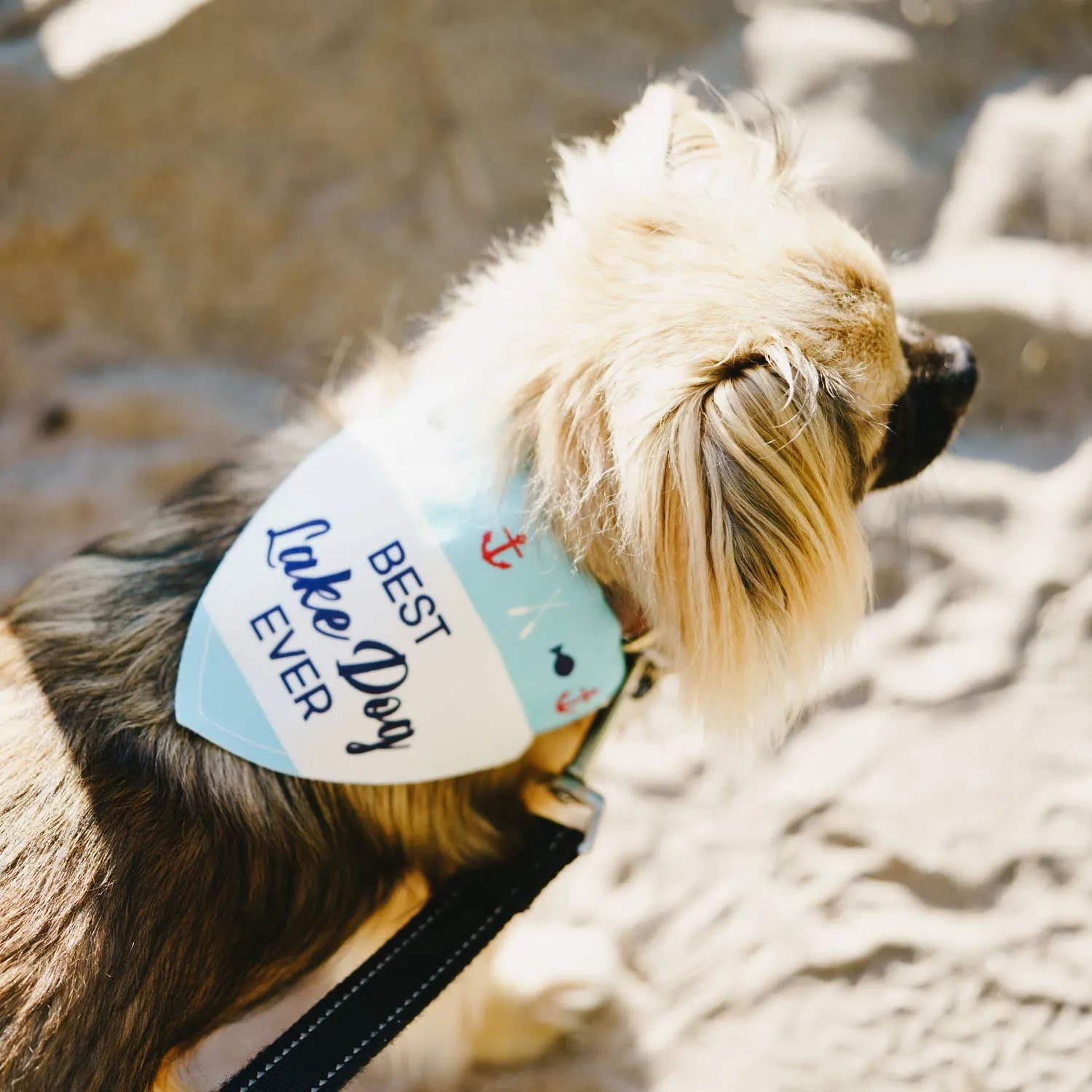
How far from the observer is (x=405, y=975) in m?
1.42

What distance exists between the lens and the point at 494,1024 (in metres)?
1.89

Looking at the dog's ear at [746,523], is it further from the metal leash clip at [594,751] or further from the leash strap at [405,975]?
the leash strap at [405,975]

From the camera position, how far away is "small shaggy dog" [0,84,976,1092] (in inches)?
48.8

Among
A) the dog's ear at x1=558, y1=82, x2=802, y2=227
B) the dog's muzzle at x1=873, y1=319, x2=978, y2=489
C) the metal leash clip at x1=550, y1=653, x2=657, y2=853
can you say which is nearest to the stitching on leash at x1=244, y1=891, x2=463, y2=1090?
the metal leash clip at x1=550, y1=653, x2=657, y2=853

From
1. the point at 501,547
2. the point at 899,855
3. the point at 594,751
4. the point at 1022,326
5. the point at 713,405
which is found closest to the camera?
the point at 713,405

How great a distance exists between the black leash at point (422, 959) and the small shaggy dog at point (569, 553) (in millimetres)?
54

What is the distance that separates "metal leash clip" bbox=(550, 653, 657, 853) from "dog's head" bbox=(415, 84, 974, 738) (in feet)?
0.33

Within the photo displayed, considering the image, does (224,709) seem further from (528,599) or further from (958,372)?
(958,372)

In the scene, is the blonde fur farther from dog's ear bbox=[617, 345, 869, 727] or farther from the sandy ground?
the sandy ground

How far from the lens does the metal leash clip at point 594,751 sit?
1.55m

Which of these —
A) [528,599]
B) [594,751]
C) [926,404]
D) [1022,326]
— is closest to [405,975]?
[594,751]

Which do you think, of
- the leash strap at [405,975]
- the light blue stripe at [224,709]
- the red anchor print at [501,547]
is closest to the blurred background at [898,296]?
the leash strap at [405,975]

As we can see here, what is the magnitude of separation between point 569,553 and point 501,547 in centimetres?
11

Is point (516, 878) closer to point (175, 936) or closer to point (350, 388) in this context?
point (175, 936)
